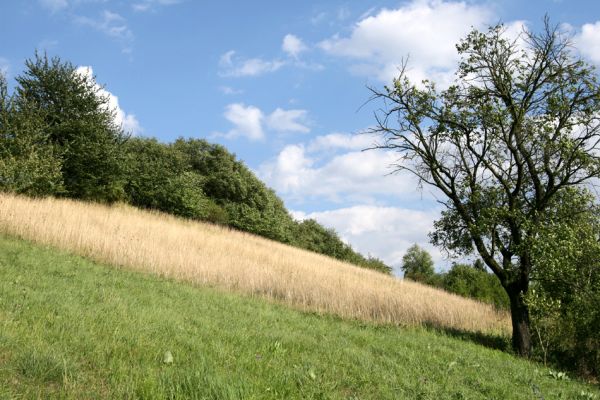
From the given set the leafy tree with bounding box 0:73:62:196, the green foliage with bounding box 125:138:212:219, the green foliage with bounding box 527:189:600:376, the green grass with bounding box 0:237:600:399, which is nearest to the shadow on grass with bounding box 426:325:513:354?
the green foliage with bounding box 527:189:600:376

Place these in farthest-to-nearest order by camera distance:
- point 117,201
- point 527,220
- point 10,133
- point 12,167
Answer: point 117,201
point 10,133
point 12,167
point 527,220

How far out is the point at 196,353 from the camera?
5.68 m

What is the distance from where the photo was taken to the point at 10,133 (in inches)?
835

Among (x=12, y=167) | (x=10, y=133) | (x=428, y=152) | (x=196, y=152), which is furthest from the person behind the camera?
(x=196, y=152)

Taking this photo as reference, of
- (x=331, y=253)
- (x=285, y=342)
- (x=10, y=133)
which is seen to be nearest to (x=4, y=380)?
(x=285, y=342)

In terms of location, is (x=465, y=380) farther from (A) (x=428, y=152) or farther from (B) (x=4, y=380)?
(A) (x=428, y=152)

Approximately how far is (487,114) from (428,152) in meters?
1.91

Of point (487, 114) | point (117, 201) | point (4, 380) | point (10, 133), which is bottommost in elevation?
point (4, 380)

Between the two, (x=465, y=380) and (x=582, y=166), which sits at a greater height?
(x=582, y=166)

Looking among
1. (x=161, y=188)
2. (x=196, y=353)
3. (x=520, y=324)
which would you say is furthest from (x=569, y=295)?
(x=161, y=188)

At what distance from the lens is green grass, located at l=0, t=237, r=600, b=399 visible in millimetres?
4352

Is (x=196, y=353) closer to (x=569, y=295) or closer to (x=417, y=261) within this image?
(x=569, y=295)

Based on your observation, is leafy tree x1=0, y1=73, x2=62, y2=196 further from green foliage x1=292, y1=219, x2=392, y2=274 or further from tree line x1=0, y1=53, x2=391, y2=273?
green foliage x1=292, y1=219, x2=392, y2=274

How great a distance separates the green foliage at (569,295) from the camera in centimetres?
1070
